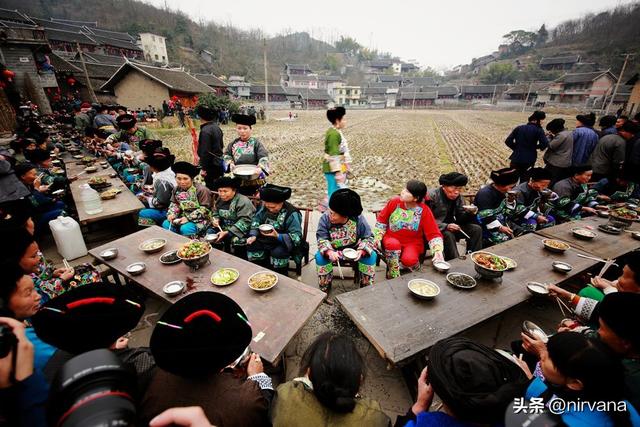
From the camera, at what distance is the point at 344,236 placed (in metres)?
3.98

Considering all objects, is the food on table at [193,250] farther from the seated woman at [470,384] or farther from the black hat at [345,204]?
the seated woman at [470,384]

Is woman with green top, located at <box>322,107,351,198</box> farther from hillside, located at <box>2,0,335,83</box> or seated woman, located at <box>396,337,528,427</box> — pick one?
hillside, located at <box>2,0,335,83</box>

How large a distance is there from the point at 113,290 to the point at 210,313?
667 millimetres

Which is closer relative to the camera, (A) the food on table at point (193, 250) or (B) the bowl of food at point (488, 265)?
(B) the bowl of food at point (488, 265)

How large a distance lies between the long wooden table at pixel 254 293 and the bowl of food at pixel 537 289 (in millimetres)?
2261

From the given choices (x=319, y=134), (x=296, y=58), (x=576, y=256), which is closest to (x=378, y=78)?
(x=296, y=58)

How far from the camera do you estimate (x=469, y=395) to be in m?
1.30

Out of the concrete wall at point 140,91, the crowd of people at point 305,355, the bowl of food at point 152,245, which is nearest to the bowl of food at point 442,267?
the crowd of people at point 305,355

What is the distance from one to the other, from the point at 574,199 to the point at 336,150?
5.01m

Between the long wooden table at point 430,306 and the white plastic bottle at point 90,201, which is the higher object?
the white plastic bottle at point 90,201

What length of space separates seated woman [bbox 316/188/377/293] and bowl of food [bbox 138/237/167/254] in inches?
85.9

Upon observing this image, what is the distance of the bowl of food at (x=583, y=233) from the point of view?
13.5 ft

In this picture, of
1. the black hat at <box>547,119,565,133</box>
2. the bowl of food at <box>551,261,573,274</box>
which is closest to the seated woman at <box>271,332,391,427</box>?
the bowl of food at <box>551,261,573,274</box>

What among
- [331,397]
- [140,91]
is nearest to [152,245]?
[331,397]
